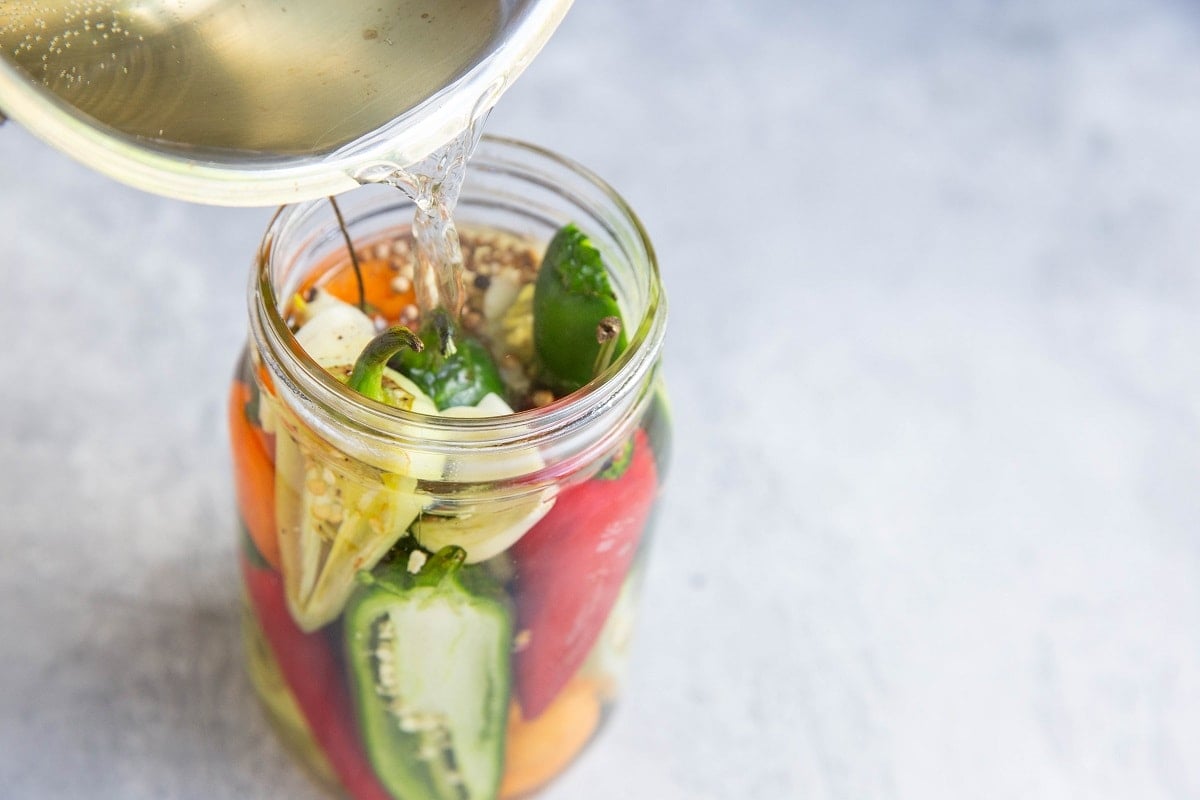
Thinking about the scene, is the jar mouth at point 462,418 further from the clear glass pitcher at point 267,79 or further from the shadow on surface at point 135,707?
the shadow on surface at point 135,707

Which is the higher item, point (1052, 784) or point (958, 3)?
point (958, 3)

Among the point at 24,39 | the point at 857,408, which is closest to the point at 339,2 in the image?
the point at 24,39

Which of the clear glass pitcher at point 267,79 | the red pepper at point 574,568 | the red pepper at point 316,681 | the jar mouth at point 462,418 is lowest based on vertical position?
the red pepper at point 316,681

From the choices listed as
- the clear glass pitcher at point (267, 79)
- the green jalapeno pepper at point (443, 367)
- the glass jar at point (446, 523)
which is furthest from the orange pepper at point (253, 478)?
the clear glass pitcher at point (267, 79)

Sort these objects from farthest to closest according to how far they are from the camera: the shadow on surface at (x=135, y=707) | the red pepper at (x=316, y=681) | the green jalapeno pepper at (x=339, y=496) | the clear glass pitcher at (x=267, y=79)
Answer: the shadow on surface at (x=135, y=707)
the red pepper at (x=316, y=681)
the green jalapeno pepper at (x=339, y=496)
the clear glass pitcher at (x=267, y=79)

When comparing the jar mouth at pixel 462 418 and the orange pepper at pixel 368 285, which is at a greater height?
the jar mouth at pixel 462 418

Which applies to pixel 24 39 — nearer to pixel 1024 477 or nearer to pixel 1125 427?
pixel 1024 477

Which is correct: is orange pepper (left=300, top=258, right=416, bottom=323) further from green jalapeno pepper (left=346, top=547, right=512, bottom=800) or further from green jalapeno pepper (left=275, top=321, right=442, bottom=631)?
green jalapeno pepper (left=346, top=547, right=512, bottom=800)
